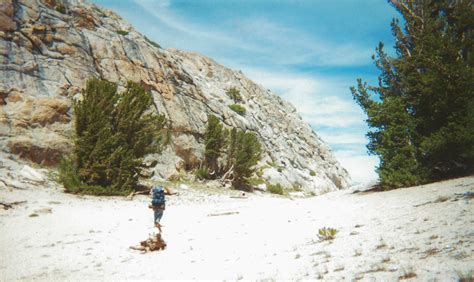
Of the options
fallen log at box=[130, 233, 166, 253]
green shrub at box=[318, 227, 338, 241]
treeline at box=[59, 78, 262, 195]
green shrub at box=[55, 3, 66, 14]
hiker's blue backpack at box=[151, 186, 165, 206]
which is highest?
green shrub at box=[55, 3, 66, 14]

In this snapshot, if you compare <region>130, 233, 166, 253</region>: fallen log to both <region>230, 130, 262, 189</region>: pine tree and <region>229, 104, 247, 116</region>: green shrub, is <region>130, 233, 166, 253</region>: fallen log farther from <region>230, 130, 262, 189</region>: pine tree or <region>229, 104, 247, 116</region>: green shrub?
<region>229, 104, 247, 116</region>: green shrub

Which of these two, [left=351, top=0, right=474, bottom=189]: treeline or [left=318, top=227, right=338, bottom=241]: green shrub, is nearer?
[left=318, top=227, right=338, bottom=241]: green shrub

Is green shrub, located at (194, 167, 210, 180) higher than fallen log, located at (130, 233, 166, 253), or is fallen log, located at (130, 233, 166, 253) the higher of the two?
green shrub, located at (194, 167, 210, 180)

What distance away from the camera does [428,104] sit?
16453mm

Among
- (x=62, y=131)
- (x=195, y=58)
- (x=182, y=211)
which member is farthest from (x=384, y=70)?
(x=195, y=58)

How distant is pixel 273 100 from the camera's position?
7225 cm

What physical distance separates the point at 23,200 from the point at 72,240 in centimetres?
565

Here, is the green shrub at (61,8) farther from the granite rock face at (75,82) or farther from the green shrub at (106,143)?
the green shrub at (106,143)

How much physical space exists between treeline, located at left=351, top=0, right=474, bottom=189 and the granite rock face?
17.7 metres

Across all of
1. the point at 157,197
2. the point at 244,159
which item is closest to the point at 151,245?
the point at 157,197

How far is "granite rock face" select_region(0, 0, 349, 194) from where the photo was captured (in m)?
20.2

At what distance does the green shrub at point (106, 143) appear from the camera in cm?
1627

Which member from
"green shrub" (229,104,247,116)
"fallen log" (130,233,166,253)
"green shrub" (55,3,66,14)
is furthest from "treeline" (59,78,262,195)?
"green shrub" (229,104,247,116)

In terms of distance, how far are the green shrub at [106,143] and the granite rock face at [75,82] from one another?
5.21m
